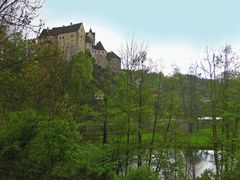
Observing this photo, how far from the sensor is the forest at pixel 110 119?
8500mm

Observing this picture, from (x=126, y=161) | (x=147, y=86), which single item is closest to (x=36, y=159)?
(x=126, y=161)

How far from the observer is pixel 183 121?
1969cm

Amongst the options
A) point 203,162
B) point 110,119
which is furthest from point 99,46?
point 110,119

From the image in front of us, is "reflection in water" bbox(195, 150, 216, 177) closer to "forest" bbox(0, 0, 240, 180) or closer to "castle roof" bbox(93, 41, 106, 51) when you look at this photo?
"forest" bbox(0, 0, 240, 180)

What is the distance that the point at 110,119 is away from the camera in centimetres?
1636

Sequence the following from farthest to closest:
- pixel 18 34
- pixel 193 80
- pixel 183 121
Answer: pixel 193 80, pixel 183 121, pixel 18 34

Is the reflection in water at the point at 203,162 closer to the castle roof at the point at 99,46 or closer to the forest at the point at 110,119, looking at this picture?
the forest at the point at 110,119

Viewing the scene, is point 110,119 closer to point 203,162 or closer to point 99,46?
point 203,162

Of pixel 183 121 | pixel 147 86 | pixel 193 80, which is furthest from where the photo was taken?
pixel 193 80

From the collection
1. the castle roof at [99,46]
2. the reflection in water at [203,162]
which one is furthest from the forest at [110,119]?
the castle roof at [99,46]

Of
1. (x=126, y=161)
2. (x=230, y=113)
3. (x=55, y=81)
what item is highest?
(x=55, y=81)

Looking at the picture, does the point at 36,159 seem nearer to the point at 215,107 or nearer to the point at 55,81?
the point at 55,81

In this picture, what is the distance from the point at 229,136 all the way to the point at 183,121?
3.61 metres

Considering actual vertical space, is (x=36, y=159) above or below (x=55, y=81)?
below
